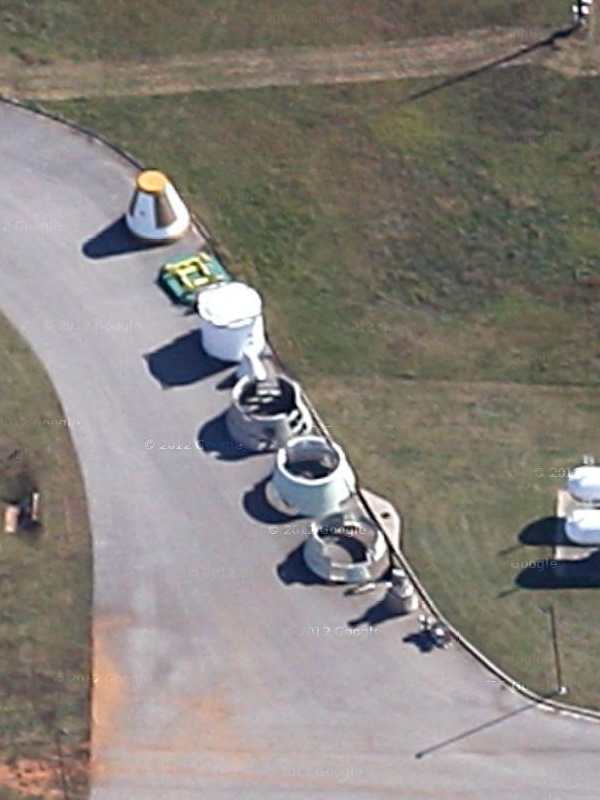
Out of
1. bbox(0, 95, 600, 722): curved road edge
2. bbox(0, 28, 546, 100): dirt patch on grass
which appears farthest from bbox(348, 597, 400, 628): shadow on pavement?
bbox(0, 28, 546, 100): dirt patch on grass

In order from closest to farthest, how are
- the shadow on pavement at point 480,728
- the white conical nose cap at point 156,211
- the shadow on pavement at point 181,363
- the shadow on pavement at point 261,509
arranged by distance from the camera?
1. the shadow on pavement at point 480,728
2. the shadow on pavement at point 261,509
3. the shadow on pavement at point 181,363
4. the white conical nose cap at point 156,211

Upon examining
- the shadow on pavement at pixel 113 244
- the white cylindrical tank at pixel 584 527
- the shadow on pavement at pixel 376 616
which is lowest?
the shadow on pavement at pixel 376 616

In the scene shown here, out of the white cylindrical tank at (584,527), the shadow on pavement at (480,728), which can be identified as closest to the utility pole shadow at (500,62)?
the white cylindrical tank at (584,527)

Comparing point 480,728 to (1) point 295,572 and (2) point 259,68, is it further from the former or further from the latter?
(2) point 259,68

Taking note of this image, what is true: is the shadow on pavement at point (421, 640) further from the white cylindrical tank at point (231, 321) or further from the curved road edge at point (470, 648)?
the white cylindrical tank at point (231, 321)

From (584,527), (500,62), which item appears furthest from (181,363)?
(500,62)

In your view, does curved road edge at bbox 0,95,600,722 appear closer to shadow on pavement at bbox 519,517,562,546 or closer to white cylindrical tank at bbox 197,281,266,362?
white cylindrical tank at bbox 197,281,266,362

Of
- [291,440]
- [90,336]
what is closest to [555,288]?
[291,440]

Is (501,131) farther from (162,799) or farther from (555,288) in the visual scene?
(162,799)
